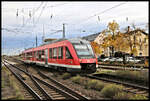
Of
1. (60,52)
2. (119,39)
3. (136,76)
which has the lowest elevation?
(136,76)

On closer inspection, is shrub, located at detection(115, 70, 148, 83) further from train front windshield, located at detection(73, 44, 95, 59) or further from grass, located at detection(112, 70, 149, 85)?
train front windshield, located at detection(73, 44, 95, 59)

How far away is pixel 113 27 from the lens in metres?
33.0

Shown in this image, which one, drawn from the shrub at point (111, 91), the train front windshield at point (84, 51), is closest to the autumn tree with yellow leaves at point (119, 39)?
the train front windshield at point (84, 51)

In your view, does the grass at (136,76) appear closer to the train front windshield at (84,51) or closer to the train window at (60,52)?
the train front windshield at (84,51)

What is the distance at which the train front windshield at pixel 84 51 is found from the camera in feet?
49.2

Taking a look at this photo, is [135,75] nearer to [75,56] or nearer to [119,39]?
[75,56]

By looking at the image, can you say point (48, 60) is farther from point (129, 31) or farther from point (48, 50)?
point (129, 31)

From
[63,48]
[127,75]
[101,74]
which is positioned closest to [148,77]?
[127,75]

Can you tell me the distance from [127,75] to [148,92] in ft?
14.4

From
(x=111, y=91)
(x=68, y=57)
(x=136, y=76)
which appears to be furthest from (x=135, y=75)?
(x=68, y=57)

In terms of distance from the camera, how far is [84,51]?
610 inches

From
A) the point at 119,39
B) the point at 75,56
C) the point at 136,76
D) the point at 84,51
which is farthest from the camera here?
the point at 119,39

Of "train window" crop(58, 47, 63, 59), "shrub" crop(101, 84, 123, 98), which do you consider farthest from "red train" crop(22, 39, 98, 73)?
"shrub" crop(101, 84, 123, 98)

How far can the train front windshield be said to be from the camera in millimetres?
14983
